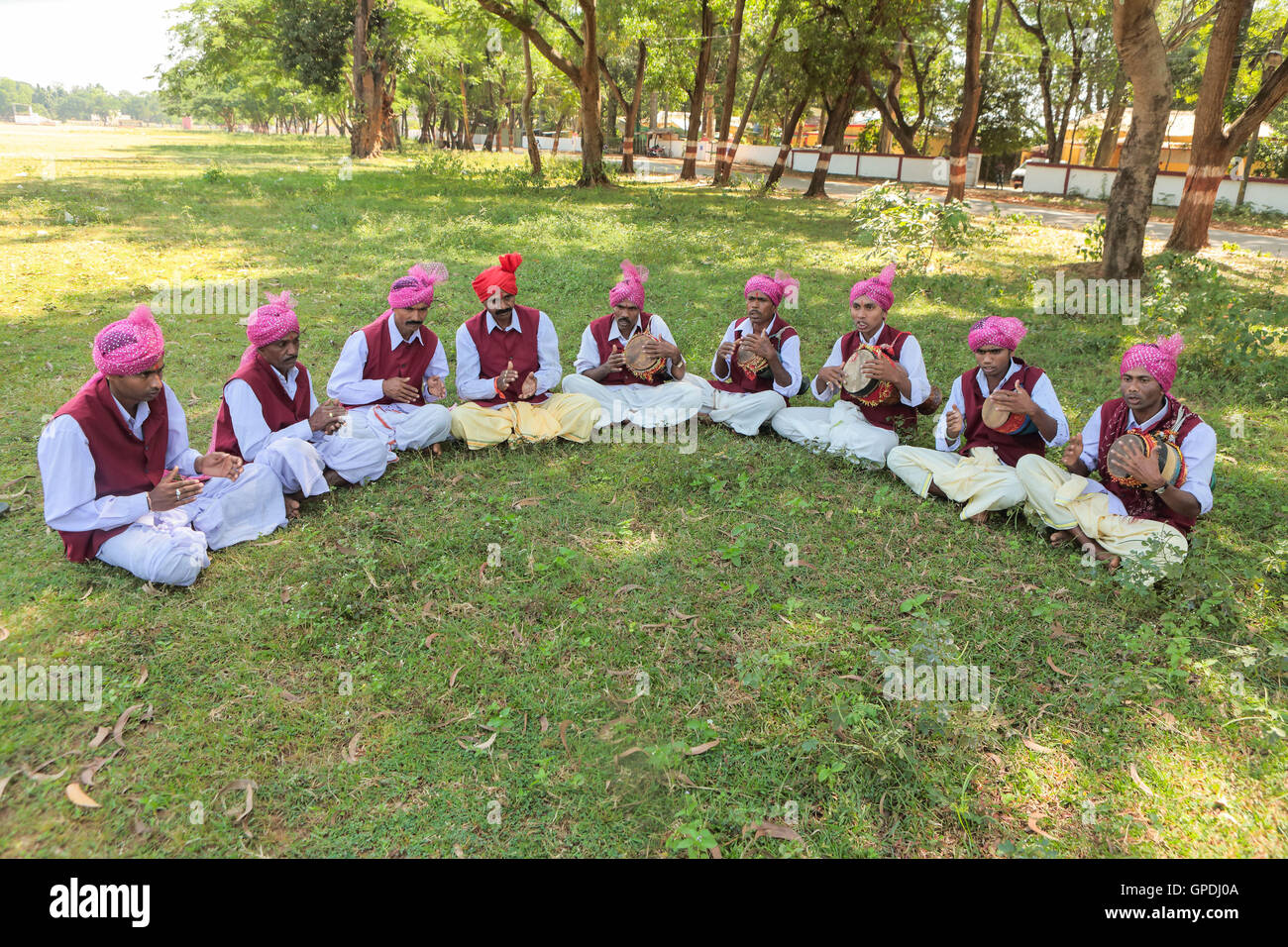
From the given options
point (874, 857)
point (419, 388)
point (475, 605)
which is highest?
point (419, 388)

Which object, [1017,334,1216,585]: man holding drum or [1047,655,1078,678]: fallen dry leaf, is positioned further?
[1017,334,1216,585]: man holding drum

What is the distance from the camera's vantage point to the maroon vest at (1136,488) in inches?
183

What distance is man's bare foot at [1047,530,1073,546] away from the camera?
196 inches

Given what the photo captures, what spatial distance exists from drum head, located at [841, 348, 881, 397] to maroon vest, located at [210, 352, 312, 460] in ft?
13.0

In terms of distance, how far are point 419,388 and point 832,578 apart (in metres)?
3.48

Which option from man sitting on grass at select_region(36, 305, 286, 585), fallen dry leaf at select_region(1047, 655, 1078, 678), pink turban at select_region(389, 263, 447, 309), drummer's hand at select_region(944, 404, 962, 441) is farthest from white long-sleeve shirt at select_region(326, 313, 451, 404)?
fallen dry leaf at select_region(1047, 655, 1078, 678)

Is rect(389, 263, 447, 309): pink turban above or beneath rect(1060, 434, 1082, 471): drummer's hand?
above

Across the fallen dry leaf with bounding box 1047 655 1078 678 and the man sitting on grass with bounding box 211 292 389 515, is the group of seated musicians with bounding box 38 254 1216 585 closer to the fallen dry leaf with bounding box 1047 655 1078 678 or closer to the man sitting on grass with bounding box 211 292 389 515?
the man sitting on grass with bounding box 211 292 389 515

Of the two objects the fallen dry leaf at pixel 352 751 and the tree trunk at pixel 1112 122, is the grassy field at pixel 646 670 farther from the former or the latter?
the tree trunk at pixel 1112 122

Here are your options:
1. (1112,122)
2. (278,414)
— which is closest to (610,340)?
(278,414)

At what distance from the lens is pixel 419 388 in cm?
608

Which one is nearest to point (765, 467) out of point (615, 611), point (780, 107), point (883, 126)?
point (615, 611)

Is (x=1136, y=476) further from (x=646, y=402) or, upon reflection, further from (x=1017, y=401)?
(x=646, y=402)

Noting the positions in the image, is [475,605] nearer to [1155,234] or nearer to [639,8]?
[1155,234]
